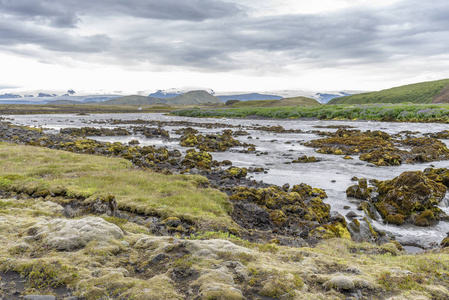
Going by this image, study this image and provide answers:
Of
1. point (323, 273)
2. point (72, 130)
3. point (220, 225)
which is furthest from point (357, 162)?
point (72, 130)

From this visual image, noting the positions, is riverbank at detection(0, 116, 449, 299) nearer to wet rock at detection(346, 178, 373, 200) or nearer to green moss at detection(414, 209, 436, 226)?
green moss at detection(414, 209, 436, 226)

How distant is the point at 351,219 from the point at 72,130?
197 ft

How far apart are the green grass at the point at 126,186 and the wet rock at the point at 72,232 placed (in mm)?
4147

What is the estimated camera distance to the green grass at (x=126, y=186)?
46.9ft

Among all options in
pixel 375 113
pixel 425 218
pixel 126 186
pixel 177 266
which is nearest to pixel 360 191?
pixel 425 218

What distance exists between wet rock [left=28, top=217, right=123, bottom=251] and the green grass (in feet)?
13.6

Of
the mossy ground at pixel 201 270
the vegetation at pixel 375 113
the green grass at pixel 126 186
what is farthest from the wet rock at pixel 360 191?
the vegetation at pixel 375 113

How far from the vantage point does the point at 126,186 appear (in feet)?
56.5

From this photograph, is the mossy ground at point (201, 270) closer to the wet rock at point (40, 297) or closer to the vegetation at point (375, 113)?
the wet rock at point (40, 297)

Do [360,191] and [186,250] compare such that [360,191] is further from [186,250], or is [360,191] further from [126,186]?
[126,186]

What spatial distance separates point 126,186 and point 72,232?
8.40 meters

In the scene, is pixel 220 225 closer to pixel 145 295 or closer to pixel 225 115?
pixel 145 295

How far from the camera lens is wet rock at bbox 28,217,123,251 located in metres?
8.48

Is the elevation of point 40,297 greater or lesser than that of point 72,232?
lesser
